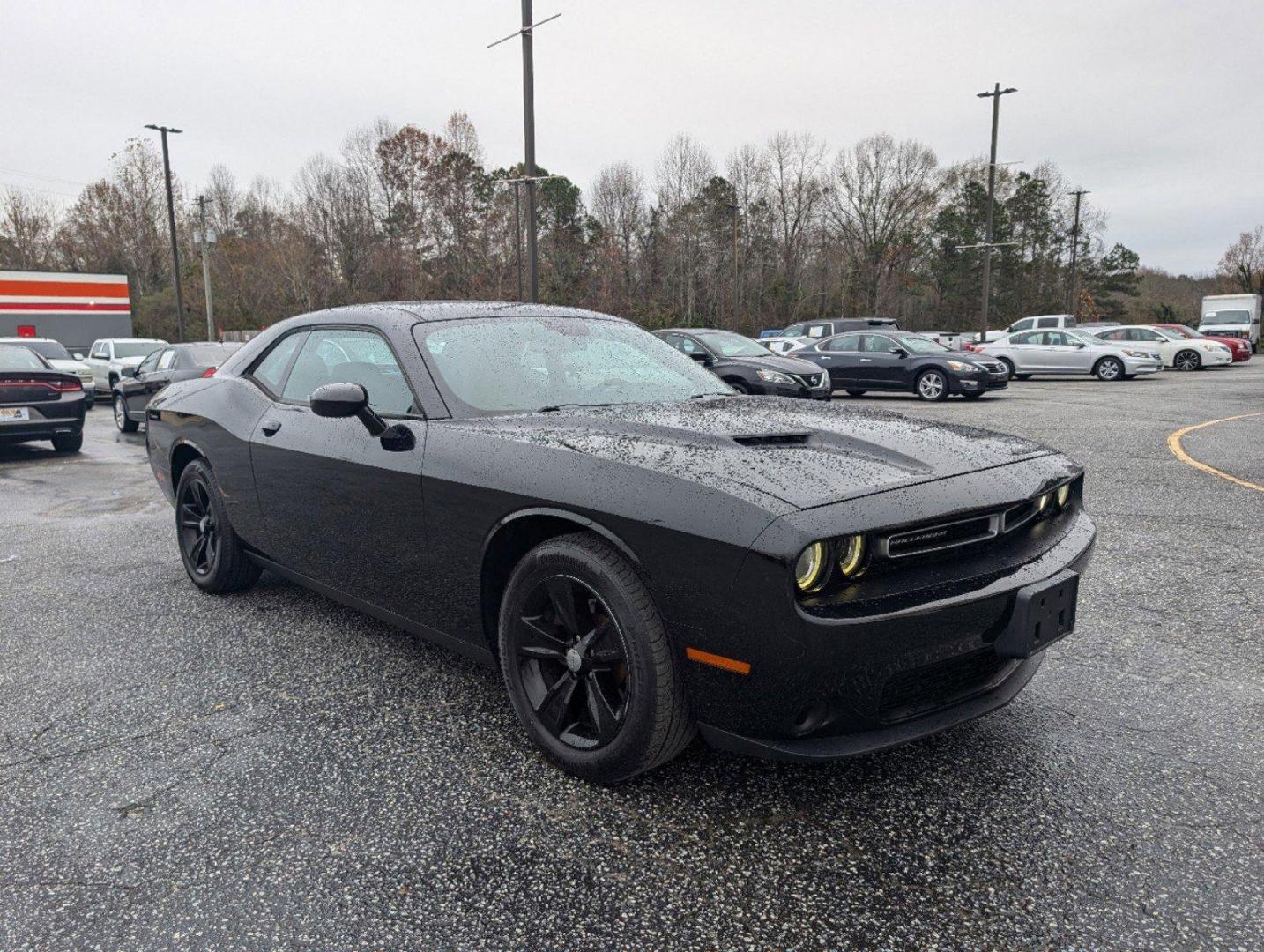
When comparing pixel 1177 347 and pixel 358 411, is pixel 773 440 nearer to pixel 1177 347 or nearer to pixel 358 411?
pixel 358 411

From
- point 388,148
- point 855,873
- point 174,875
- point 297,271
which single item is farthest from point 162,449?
point 388,148

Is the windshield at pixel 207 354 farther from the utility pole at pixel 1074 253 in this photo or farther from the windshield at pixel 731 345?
the utility pole at pixel 1074 253

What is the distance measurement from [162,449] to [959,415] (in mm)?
10850

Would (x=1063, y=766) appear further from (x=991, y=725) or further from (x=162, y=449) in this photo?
(x=162, y=449)

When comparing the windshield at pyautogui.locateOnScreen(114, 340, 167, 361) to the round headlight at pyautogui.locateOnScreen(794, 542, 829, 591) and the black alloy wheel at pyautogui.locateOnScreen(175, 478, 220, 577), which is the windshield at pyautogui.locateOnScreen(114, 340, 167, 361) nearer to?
the black alloy wheel at pyautogui.locateOnScreen(175, 478, 220, 577)

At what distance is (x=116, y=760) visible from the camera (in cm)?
260

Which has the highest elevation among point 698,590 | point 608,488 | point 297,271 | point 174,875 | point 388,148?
point 388,148

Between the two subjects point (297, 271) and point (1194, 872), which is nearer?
point (1194, 872)

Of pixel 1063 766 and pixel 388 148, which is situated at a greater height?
pixel 388 148

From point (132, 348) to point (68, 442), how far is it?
10.2 metres

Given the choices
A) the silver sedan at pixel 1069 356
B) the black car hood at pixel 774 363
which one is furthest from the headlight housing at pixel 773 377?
the silver sedan at pixel 1069 356

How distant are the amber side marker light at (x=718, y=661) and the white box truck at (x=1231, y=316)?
4170 centimetres

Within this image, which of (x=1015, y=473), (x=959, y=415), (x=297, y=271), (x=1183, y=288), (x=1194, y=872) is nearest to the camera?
(x=1194, y=872)

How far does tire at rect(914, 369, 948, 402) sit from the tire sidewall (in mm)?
15530
